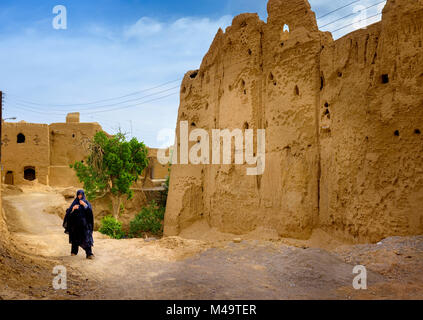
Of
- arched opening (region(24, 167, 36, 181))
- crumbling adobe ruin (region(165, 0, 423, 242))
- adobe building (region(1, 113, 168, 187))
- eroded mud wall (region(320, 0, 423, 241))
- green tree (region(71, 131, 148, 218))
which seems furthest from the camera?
arched opening (region(24, 167, 36, 181))

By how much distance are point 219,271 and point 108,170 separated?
14.7 metres

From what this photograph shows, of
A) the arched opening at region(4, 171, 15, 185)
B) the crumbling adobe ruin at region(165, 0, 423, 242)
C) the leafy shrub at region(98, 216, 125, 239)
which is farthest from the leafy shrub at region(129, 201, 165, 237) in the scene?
the arched opening at region(4, 171, 15, 185)

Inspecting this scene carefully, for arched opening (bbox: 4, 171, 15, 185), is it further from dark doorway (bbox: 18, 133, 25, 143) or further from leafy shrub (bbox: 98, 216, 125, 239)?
leafy shrub (bbox: 98, 216, 125, 239)

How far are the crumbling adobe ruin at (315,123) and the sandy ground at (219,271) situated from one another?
105 cm

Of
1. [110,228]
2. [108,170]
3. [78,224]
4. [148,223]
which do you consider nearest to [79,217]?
[78,224]

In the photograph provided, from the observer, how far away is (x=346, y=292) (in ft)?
14.4

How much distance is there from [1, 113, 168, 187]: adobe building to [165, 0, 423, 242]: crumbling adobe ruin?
14209 millimetres

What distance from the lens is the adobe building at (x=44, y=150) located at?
24453mm

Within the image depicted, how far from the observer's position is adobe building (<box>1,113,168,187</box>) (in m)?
24.5
